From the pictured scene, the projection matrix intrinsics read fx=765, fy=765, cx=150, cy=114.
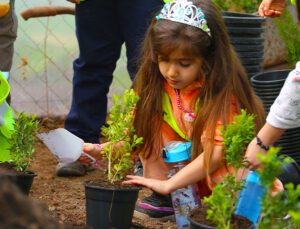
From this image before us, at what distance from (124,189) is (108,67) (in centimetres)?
170

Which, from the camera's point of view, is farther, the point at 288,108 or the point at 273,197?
the point at 288,108

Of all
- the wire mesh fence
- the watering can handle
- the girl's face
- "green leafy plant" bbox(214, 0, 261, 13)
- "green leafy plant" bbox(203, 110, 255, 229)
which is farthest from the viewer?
the wire mesh fence

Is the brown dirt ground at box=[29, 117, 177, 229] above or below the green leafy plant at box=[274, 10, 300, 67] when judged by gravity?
below

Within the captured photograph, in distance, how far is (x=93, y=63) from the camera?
14.5 ft

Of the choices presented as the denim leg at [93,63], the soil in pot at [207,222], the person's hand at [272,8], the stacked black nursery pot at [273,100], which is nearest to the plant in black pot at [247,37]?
the stacked black nursery pot at [273,100]

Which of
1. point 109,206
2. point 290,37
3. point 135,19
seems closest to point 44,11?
point 135,19

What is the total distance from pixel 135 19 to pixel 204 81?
3.21 feet

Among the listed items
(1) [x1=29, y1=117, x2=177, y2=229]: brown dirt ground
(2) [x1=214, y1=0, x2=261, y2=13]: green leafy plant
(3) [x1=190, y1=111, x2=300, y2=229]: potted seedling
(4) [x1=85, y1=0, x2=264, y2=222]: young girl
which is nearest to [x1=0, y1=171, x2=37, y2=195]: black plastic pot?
(1) [x1=29, y1=117, x2=177, y2=229]: brown dirt ground

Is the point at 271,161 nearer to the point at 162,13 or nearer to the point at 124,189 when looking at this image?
the point at 124,189

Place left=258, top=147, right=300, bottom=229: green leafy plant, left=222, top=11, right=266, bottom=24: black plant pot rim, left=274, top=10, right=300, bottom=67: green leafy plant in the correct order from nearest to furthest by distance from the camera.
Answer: left=258, top=147, right=300, bottom=229: green leafy plant < left=222, top=11, right=266, bottom=24: black plant pot rim < left=274, top=10, right=300, bottom=67: green leafy plant

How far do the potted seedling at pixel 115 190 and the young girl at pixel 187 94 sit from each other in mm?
→ 108

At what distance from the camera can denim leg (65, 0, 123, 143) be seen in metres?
4.34

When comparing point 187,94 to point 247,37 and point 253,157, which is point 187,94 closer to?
point 253,157

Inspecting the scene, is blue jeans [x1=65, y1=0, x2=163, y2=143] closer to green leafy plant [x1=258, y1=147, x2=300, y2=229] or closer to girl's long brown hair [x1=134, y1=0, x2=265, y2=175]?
girl's long brown hair [x1=134, y1=0, x2=265, y2=175]
